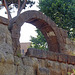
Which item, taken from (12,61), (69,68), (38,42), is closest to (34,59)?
(12,61)

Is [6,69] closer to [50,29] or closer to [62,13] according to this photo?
[50,29]

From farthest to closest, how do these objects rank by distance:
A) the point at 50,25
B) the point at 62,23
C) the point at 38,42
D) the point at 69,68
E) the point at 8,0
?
the point at 38,42 → the point at 62,23 → the point at 8,0 → the point at 50,25 → the point at 69,68

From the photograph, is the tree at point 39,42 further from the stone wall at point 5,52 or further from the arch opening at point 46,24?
the stone wall at point 5,52

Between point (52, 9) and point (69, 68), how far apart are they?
26.1 ft

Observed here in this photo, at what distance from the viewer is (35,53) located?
23.3ft

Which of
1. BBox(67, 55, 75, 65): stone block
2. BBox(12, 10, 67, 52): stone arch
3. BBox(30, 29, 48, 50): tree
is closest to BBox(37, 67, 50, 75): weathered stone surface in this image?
BBox(67, 55, 75, 65): stone block

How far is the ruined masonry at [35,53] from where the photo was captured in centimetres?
587

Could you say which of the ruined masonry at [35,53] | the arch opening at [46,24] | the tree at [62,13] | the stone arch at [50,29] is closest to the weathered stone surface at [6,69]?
the ruined masonry at [35,53]

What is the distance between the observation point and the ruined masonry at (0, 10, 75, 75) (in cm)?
587

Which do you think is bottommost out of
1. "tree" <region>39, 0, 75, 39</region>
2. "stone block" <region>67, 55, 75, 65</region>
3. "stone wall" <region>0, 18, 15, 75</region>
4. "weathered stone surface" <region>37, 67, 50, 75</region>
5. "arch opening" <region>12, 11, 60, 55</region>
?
"weathered stone surface" <region>37, 67, 50, 75</region>

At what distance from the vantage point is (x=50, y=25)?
29.3 ft

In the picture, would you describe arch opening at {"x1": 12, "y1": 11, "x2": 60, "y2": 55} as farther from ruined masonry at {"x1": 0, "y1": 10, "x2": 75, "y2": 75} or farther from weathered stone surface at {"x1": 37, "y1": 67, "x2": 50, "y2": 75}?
weathered stone surface at {"x1": 37, "y1": 67, "x2": 50, "y2": 75}

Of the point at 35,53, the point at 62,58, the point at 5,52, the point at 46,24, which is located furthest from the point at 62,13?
the point at 5,52

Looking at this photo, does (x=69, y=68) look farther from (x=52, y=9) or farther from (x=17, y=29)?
(x=52, y=9)
